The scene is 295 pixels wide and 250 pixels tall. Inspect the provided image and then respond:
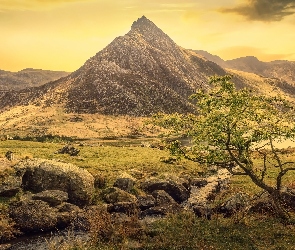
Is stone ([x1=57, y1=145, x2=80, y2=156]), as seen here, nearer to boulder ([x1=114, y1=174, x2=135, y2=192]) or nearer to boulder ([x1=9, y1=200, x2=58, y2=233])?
boulder ([x1=114, y1=174, x2=135, y2=192])

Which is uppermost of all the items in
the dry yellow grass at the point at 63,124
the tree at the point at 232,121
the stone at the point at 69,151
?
the tree at the point at 232,121

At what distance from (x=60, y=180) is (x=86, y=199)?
303 centimetres

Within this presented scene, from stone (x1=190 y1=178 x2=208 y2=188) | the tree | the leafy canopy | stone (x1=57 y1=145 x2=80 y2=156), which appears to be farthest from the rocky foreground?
stone (x1=57 y1=145 x2=80 y2=156)

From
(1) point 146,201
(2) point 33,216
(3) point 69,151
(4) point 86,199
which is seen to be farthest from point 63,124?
(2) point 33,216

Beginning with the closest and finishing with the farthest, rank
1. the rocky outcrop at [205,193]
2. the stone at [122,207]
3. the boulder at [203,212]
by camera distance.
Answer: the boulder at [203,212] < the rocky outcrop at [205,193] < the stone at [122,207]

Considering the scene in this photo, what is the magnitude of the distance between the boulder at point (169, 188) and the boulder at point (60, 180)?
22.3ft

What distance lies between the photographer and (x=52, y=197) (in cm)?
3075

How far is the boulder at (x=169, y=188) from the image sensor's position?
37844 millimetres

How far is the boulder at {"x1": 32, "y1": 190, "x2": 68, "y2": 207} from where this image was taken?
30.5 meters

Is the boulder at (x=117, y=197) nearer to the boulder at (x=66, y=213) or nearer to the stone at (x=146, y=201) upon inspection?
the stone at (x=146, y=201)

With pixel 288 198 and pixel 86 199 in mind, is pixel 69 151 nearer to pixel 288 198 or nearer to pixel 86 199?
pixel 86 199

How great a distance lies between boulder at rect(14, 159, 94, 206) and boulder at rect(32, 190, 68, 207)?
1.18 m

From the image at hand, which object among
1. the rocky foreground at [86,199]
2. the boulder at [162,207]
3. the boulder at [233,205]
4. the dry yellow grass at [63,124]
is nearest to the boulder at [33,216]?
the rocky foreground at [86,199]

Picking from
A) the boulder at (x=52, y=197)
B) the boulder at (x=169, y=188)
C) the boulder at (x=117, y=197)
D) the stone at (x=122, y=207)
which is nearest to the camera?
the boulder at (x=52, y=197)
